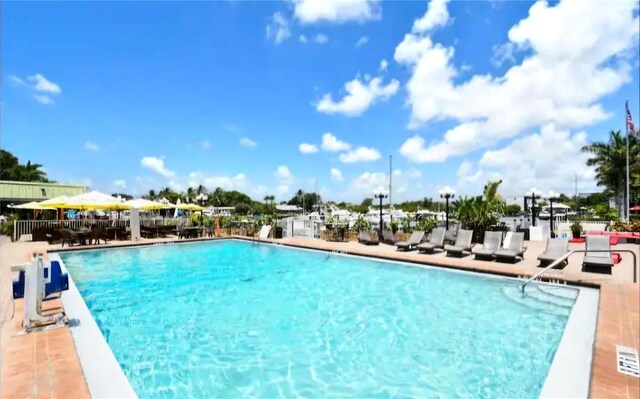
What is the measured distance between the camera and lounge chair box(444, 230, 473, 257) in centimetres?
1114

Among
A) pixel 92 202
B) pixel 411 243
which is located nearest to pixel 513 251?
pixel 411 243

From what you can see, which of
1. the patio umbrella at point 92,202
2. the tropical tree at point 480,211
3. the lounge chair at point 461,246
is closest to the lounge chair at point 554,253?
the lounge chair at point 461,246

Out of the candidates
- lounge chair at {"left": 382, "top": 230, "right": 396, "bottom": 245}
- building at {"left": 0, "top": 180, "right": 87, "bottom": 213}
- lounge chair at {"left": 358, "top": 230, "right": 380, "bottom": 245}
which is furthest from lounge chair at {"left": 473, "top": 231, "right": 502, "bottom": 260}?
building at {"left": 0, "top": 180, "right": 87, "bottom": 213}

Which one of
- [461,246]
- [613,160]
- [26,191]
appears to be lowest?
[461,246]

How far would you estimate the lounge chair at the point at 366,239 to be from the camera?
47.9ft

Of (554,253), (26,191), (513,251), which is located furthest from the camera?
(26,191)

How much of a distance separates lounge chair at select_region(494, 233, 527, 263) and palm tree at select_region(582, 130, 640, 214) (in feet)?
78.0

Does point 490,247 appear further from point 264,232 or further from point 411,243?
point 264,232

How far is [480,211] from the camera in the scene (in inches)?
562

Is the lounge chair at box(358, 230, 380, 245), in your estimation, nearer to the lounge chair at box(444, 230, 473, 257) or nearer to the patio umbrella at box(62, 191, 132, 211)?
the lounge chair at box(444, 230, 473, 257)

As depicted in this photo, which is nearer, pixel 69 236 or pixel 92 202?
pixel 69 236

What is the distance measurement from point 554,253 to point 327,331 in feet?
23.4

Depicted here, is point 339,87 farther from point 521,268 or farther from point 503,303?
point 503,303

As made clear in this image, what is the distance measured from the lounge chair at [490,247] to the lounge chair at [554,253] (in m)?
1.36
